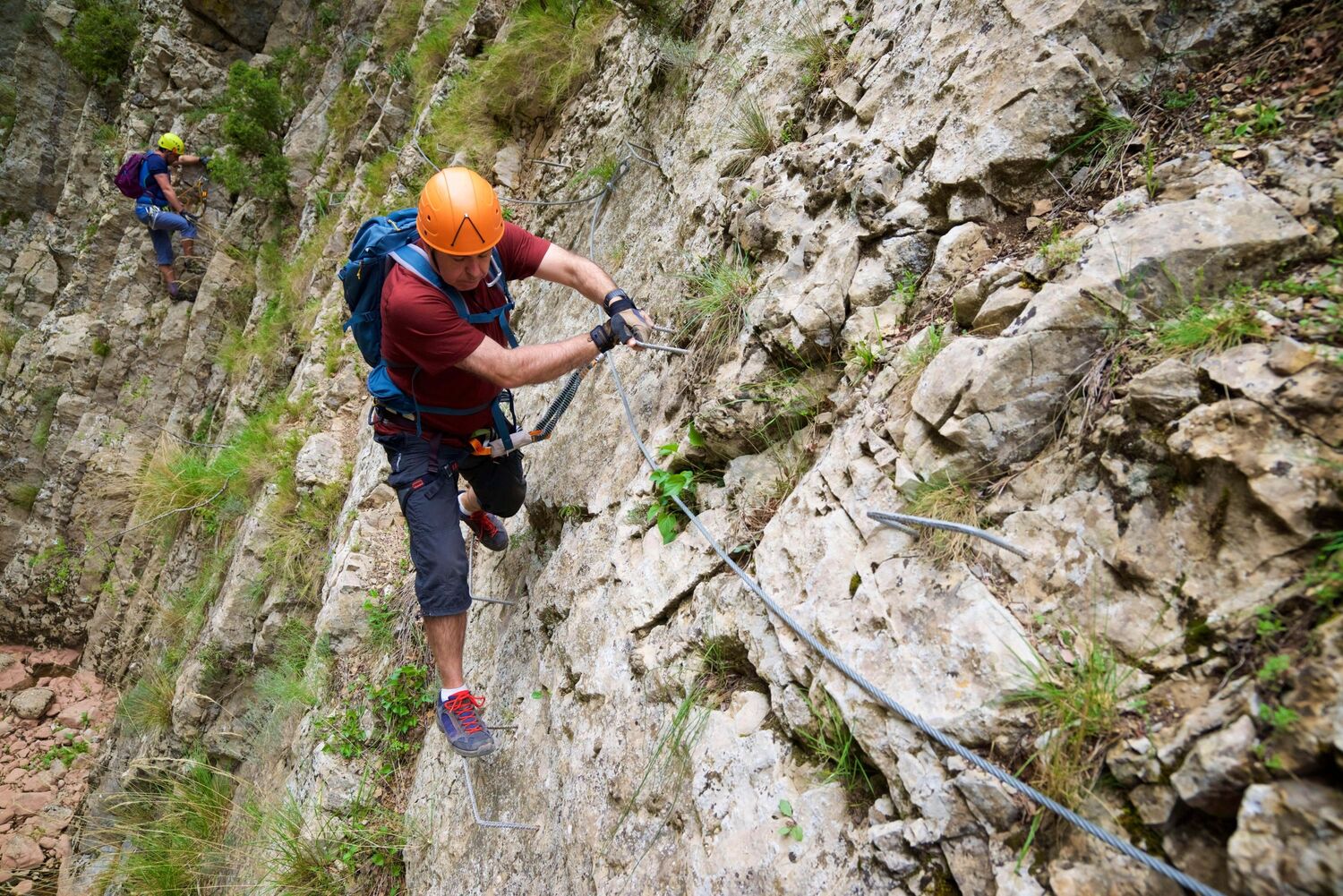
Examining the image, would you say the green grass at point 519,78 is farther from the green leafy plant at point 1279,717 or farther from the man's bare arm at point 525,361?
the green leafy plant at point 1279,717

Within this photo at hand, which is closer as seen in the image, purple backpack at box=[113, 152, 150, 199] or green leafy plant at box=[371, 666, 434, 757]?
green leafy plant at box=[371, 666, 434, 757]


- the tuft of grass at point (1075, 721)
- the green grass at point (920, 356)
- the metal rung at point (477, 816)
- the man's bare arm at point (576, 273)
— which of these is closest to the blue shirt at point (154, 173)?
the man's bare arm at point (576, 273)

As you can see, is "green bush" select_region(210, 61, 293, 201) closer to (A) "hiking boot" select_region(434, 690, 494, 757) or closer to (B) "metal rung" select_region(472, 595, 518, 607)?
(B) "metal rung" select_region(472, 595, 518, 607)

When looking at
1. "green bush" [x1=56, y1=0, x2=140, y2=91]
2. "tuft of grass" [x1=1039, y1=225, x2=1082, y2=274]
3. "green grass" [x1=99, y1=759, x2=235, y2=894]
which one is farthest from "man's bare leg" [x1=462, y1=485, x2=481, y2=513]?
"green bush" [x1=56, y1=0, x2=140, y2=91]

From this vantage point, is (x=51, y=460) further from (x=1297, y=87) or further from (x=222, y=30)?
(x=1297, y=87)

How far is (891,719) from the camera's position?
2.08 metres

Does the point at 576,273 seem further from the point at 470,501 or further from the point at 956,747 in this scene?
the point at 956,747

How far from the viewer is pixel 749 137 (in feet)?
13.0

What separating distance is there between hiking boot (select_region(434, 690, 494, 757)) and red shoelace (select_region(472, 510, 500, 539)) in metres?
1.10

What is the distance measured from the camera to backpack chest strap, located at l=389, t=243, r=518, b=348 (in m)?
3.21

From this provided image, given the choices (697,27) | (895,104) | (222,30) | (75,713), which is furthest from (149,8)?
(895,104)

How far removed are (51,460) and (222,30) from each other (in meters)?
8.19

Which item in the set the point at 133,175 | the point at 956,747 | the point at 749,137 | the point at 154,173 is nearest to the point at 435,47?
the point at 154,173

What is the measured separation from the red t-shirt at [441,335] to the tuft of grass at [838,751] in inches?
83.1
